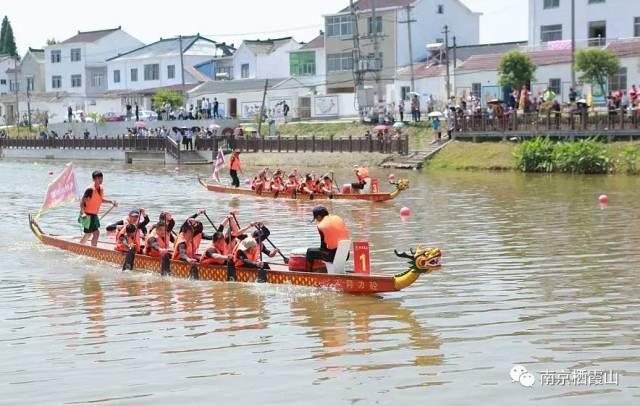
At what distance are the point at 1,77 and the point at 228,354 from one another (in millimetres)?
115762

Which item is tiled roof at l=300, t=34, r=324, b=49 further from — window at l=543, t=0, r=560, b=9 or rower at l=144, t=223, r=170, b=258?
rower at l=144, t=223, r=170, b=258

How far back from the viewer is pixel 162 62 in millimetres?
97500

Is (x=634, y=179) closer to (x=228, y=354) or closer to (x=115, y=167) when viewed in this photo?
(x=228, y=354)

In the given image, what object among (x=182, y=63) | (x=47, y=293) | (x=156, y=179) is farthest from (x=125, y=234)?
(x=182, y=63)

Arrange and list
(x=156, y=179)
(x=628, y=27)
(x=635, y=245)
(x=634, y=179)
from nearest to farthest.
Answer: (x=635, y=245) → (x=634, y=179) → (x=156, y=179) → (x=628, y=27)

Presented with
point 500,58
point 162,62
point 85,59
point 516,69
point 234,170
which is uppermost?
point 85,59

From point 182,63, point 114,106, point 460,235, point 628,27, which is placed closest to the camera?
point 460,235

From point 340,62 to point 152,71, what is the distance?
2683 cm

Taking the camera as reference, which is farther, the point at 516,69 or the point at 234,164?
the point at 516,69

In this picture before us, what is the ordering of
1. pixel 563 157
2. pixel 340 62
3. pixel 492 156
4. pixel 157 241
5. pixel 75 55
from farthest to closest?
pixel 75 55 < pixel 340 62 < pixel 492 156 < pixel 563 157 < pixel 157 241

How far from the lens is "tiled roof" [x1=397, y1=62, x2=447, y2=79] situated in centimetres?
6812

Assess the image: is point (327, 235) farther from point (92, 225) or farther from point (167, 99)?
point (167, 99)

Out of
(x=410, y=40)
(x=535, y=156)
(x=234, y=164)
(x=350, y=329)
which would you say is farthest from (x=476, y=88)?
(x=350, y=329)

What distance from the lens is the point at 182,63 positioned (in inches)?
3477
